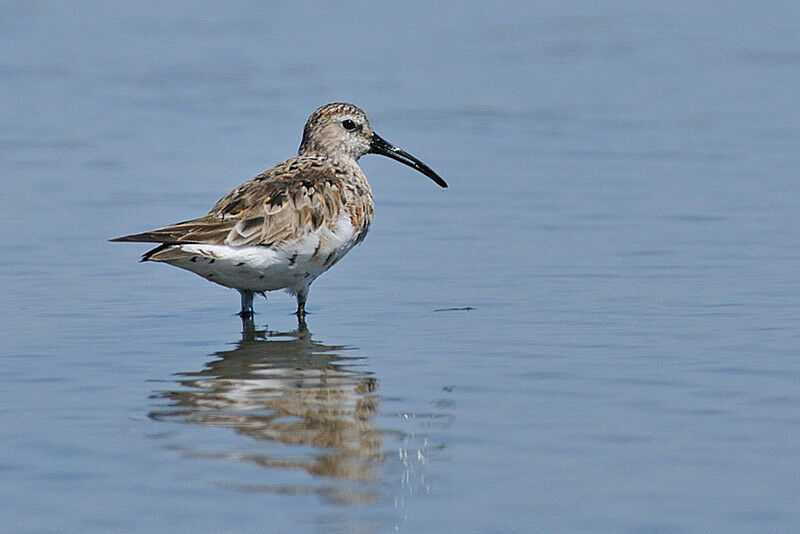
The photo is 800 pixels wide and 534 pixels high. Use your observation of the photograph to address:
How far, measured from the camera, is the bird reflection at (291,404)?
23.8 feet

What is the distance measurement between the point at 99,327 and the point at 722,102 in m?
9.52

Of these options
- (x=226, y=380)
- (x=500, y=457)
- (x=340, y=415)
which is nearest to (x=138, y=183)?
(x=226, y=380)

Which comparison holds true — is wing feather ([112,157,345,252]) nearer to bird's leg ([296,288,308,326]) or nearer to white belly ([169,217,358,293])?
white belly ([169,217,358,293])

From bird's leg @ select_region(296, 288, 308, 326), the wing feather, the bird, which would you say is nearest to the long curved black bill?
the bird

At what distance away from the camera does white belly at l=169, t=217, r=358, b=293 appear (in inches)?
395

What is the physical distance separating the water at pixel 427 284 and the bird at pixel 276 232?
44 centimetres

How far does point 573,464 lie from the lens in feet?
23.4

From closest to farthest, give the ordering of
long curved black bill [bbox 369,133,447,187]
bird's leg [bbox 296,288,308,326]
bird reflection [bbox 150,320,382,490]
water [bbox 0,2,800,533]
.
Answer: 1. water [bbox 0,2,800,533]
2. bird reflection [bbox 150,320,382,490]
3. bird's leg [bbox 296,288,308,326]
4. long curved black bill [bbox 369,133,447,187]

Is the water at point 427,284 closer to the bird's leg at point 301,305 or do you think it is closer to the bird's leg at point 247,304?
the bird's leg at point 247,304

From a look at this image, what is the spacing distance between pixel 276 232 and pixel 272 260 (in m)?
0.20

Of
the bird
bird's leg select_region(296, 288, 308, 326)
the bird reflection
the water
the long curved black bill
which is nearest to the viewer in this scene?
the water

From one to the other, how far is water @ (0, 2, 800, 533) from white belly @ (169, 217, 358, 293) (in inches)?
15.5

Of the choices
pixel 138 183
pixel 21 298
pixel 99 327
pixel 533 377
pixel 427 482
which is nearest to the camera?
pixel 427 482

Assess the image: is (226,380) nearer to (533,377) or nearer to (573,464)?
(533,377)
